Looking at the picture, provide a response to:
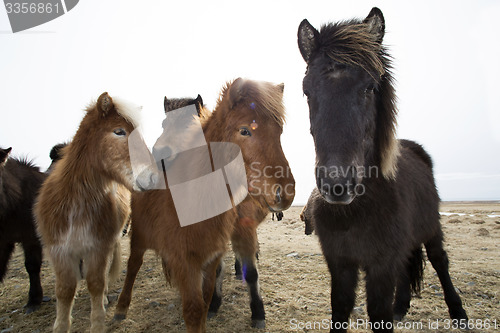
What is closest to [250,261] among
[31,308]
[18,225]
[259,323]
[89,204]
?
[259,323]

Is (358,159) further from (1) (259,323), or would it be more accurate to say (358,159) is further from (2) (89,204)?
(2) (89,204)

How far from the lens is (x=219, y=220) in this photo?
2926mm

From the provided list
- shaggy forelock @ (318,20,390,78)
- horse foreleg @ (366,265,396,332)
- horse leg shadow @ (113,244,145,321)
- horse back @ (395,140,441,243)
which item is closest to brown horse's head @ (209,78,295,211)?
shaggy forelock @ (318,20,390,78)

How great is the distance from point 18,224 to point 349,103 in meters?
5.26

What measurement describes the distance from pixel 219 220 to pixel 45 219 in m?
2.01

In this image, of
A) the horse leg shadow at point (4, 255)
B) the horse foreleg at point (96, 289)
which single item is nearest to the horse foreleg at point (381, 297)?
the horse foreleg at point (96, 289)

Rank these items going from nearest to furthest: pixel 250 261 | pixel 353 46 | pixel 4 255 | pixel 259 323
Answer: pixel 353 46 → pixel 259 323 → pixel 250 261 → pixel 4 255

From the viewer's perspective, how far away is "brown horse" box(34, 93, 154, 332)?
3.12 meters

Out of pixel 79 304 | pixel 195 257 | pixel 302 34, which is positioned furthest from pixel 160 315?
pixel 302 34

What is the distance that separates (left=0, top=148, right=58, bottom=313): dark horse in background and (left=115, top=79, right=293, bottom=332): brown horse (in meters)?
2.85

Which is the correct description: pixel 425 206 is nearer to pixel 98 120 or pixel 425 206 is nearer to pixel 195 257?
pixel 195 257

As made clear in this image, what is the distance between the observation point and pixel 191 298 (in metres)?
2.68

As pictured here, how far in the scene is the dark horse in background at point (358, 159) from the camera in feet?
7.03

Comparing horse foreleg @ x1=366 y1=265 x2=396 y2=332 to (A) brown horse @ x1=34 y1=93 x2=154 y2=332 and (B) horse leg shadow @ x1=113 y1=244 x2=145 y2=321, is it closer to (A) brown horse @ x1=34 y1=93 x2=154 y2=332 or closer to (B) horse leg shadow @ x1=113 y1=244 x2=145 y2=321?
(A) brown horse @ x1=34 y1=93 x2=154 y2=332
